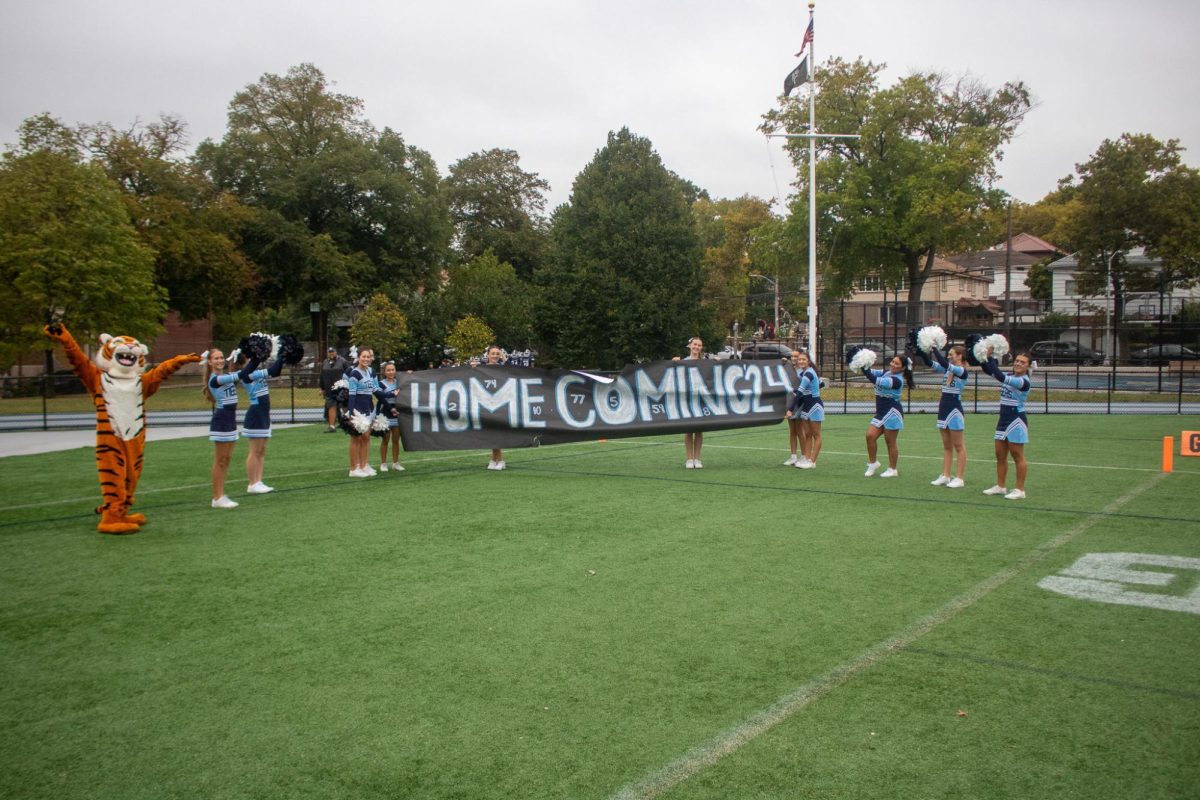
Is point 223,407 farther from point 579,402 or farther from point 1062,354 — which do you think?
point 1062,354

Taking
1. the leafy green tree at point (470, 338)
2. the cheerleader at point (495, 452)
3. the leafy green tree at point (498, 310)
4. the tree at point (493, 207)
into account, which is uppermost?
the tree at point (493, 207)

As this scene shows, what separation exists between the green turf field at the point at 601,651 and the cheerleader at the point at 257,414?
3.10ft

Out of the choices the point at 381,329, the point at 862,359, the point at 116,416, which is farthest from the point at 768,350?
the point at 116,416

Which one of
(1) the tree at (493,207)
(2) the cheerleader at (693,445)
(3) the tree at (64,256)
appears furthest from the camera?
(1) the tree at (493,207)

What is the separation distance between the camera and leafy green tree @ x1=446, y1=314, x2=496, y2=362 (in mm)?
39250

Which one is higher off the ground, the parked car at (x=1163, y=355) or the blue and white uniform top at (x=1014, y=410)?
the parked car at (x=1163, y=355)

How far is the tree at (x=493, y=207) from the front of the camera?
6831cm

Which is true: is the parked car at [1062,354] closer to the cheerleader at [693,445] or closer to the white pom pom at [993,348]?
the cheerleader at [693,445]

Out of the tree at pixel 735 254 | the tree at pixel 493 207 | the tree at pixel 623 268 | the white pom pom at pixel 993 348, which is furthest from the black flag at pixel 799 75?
the tree at pixel 493 207

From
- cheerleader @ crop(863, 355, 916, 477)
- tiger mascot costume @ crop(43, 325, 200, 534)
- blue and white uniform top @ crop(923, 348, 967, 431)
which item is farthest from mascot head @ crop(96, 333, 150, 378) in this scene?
blue and white uniform top @ crop(923, 348, 967, 431)

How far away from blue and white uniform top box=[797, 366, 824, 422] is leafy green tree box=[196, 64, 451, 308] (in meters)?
37.5

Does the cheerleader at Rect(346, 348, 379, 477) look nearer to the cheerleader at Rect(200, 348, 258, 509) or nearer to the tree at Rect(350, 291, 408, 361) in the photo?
the cheerleader at Rect(200, 348, 258, 509)

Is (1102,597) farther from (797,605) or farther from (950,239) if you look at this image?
(950,239)

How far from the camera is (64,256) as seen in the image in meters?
32.1
